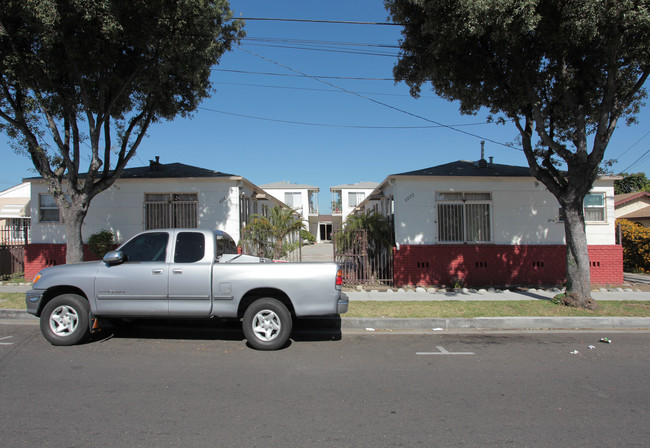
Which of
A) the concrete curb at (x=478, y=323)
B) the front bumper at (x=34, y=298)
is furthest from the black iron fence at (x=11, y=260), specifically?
the front bumper at (x=34, y=298)

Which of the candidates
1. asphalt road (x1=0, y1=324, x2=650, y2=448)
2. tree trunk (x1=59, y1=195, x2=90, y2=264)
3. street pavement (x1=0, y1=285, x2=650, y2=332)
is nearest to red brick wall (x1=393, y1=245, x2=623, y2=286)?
street pavement (x1=0, y1=285, x2=650, y2=332)

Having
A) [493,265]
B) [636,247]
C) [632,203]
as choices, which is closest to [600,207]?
[493,265]

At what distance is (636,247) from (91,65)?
1980cm

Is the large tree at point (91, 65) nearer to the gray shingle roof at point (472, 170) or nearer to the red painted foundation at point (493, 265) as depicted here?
the red painted foundation at point (493, 265)

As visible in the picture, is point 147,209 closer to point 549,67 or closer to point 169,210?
point 169,210

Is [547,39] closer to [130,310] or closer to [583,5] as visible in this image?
[583,5]

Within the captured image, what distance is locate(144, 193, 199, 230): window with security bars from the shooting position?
41.6 feet

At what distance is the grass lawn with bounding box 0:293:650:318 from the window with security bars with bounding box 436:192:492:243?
10.8 ft

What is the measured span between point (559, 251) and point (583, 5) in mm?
7437

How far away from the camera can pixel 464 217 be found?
1244cm

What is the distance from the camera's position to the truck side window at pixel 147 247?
6266mm

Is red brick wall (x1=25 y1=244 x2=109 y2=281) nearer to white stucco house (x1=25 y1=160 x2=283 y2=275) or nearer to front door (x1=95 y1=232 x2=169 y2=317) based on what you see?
white stucco house (x1=25 y1=160 x2=283 y2=275)

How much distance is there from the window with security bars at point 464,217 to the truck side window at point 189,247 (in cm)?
830

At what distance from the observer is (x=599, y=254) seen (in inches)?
485
